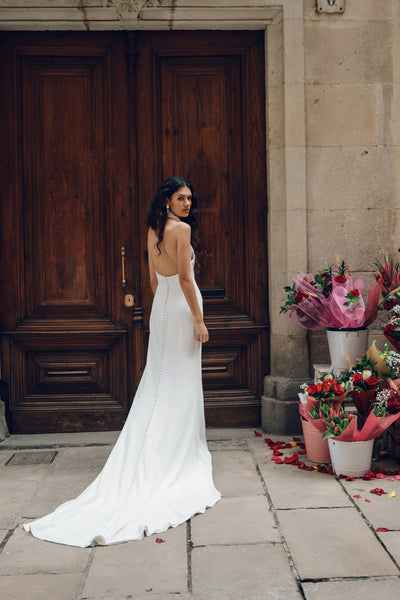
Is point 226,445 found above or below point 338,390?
below

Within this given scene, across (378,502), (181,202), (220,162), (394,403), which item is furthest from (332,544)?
(220,162)

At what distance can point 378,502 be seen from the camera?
3.65 m

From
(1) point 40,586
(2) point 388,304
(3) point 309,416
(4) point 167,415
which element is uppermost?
(2) point 388,304

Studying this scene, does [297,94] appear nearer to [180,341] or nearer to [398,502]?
[180,341]

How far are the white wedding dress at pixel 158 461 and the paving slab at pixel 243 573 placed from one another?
0.40 m

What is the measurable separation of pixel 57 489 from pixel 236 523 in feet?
3.89

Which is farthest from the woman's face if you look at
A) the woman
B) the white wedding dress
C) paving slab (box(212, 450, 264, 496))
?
paving slab (box(212, 450, 264, 496))

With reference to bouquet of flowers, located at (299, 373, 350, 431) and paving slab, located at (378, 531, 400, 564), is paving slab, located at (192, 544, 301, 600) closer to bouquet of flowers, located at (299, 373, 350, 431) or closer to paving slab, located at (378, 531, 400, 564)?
paving slab, located at (378, 531, 400, 564)

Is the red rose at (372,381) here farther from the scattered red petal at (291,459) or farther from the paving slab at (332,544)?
the paving slab at (332,544)

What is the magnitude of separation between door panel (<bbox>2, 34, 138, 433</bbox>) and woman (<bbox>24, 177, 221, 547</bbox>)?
1.10 m

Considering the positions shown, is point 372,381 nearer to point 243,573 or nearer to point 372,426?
point 372,426

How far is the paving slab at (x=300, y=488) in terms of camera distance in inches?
145

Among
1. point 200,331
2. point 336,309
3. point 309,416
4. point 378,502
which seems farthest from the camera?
point 336,309

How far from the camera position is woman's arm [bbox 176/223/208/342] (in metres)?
3.91
